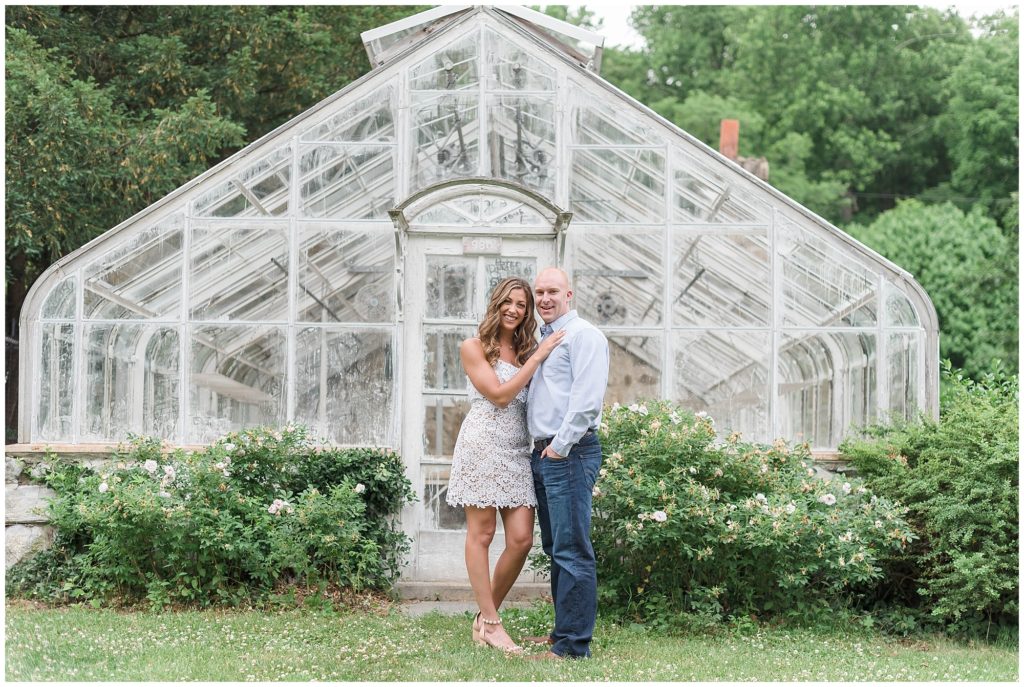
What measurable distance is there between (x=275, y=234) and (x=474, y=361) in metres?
3.25

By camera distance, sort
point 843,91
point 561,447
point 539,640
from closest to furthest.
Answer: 1. point 561,447
2. point 539,640
3. point 843,91

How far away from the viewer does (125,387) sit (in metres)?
7.69

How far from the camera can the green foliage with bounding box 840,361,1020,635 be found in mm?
6188

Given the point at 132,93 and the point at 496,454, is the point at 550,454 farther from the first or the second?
the point at 132,93

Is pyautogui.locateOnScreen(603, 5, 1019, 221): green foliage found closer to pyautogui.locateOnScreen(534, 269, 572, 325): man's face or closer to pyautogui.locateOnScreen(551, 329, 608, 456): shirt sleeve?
pyautogui.locateOnScreen(534, 269, 572, 325): man's face

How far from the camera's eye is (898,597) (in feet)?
22.5

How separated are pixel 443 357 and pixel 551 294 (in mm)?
2513

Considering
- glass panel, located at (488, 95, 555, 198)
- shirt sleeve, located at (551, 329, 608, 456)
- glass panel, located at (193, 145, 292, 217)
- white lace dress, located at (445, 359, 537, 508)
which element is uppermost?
glass panel, located at (488, 95, 555, 198)

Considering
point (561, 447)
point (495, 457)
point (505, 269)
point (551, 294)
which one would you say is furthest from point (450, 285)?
point (561, 447)

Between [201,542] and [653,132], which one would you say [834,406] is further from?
[201,542]

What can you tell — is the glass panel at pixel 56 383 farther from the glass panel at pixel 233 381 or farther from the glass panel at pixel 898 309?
the glass panel at pixel 898 309

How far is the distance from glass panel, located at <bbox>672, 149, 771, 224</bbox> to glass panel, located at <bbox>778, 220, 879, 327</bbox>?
0.28m

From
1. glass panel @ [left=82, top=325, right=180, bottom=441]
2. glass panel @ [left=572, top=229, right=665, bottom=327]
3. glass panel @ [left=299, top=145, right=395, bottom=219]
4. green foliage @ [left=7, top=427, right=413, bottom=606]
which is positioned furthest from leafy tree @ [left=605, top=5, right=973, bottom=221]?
green foliage @ [left=7, top=427, right=413, bottom=606]

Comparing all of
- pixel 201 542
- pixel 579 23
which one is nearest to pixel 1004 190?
pixel 579 23
